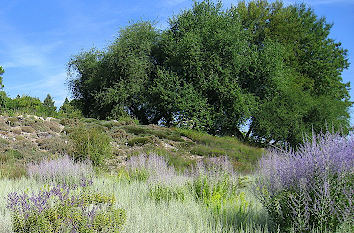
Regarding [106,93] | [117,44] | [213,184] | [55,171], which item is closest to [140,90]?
[106,93]

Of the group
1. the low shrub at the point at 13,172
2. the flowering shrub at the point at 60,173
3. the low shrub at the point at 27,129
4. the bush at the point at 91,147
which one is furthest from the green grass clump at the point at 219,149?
the low shrub at the point at 13,172

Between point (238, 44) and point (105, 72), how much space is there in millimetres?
8169

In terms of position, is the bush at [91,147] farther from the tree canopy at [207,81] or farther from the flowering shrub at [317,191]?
the tree canopy at [207,81]

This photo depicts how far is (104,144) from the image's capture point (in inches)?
340

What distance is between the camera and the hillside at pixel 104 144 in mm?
8673

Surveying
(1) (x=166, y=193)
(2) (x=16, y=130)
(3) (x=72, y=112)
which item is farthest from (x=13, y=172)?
(3) (x=72, y=112)

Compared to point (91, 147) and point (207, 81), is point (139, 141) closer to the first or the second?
point (91, 147)

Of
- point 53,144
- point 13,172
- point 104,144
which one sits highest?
point 104,144

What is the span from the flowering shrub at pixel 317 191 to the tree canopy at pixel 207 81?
45.0ft

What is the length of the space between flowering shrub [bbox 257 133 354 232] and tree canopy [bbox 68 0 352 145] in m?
13.7

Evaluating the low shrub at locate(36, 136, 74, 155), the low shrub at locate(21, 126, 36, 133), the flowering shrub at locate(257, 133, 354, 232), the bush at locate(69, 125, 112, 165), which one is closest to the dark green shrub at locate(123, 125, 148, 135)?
the low shrub at locate(36, 136, 74, 155)

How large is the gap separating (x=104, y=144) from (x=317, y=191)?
20.7 ft

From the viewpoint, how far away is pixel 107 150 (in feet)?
28.6

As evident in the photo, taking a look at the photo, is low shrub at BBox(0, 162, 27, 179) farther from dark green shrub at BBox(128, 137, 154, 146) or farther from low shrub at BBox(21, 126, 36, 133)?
low shrub at BBox(21, 126, 36, 133)
